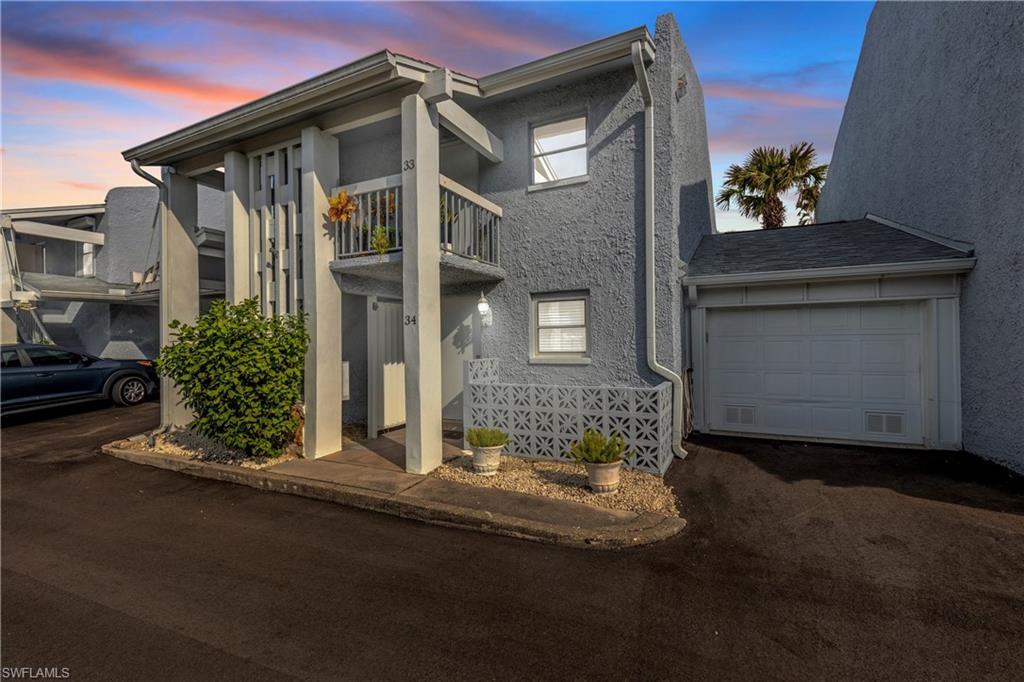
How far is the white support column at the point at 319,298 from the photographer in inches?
259

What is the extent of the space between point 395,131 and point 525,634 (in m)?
8.12

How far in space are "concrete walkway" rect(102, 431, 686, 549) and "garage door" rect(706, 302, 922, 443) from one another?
413 cm

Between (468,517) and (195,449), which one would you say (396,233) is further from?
(195,449)

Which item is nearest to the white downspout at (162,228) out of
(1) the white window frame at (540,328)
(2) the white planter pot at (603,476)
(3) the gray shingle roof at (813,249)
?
(1) the white window frame at (540,328)

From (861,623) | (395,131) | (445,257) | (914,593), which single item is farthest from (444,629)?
(395,131)

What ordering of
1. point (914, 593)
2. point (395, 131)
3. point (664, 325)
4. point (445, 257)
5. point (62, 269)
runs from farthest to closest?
point (62, 269) → point (395, 131) → point (664, 325) → point (445, 257) → point (914, 593)

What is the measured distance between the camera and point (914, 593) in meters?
3.26

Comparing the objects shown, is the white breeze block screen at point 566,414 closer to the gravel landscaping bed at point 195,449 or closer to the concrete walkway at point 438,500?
the concrete walkway at point 438,500

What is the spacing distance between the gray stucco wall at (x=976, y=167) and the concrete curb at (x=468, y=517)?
196 inches

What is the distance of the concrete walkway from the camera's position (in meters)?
4.14

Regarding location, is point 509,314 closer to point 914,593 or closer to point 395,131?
point 395,131

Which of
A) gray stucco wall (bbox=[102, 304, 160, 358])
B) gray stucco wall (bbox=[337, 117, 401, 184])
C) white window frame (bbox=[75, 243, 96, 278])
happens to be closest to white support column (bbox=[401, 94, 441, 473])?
gray stucco wall (bbox=[337, 117, 401, 184])

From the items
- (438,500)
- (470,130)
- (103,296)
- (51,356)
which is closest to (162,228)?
(51,356)

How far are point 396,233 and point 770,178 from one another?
13723 millimetres
